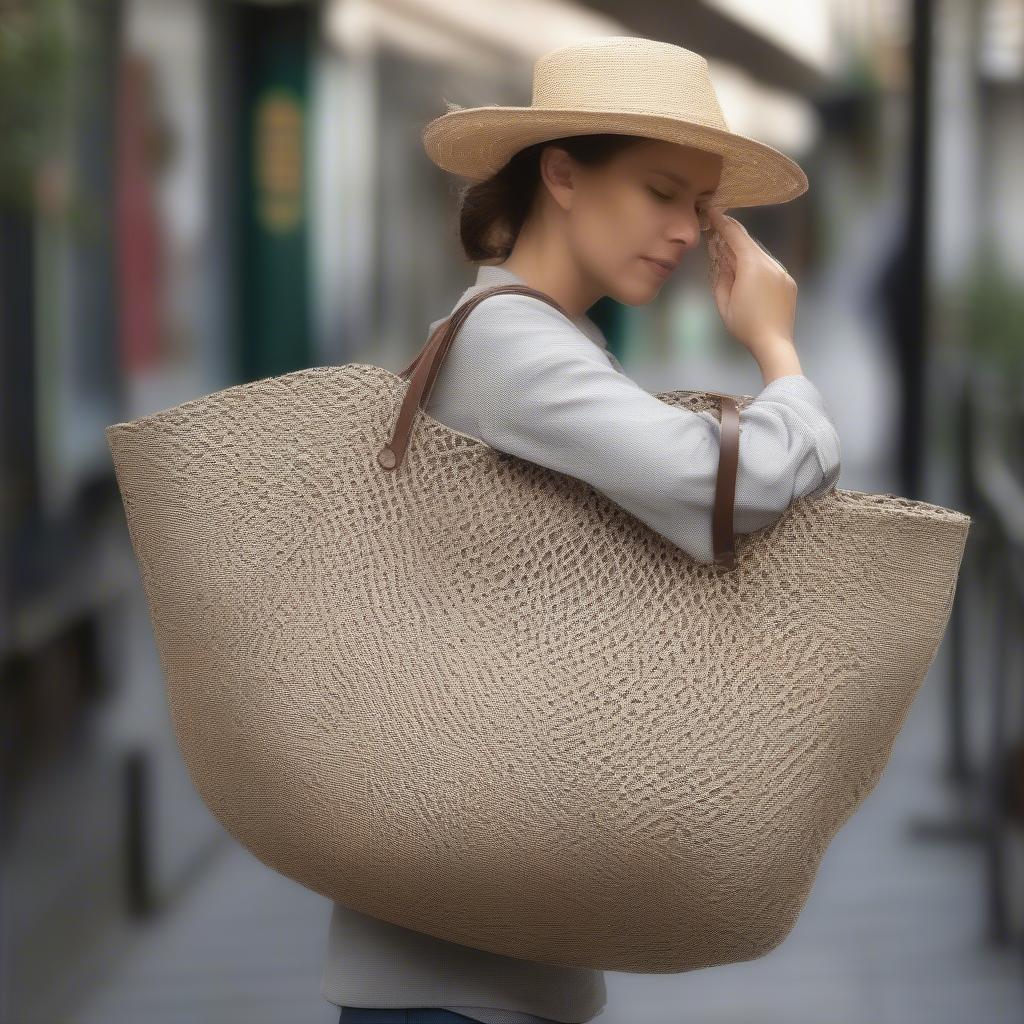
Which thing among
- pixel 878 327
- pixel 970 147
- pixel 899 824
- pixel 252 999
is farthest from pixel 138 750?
pixel 970 147

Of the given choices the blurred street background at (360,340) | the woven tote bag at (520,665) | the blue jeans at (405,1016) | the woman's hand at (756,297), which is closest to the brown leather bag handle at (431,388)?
the woven tote bag at (520,665)

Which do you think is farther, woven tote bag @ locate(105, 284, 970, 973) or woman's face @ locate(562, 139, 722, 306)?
woman's face @ locate(562, 139, 722, 306)

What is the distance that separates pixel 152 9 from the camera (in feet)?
20.7

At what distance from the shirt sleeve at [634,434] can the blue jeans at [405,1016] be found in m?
0.52

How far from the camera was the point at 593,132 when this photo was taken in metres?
1.51

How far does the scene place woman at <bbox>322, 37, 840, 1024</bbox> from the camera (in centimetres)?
138

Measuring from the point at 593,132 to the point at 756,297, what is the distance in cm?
21

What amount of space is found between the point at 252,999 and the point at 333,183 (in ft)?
Answer: 11.1

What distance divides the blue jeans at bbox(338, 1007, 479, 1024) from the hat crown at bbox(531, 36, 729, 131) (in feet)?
2.73

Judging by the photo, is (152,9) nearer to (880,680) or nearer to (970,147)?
(970,147)

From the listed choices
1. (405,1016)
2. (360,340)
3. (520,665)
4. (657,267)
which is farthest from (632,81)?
(360,340)

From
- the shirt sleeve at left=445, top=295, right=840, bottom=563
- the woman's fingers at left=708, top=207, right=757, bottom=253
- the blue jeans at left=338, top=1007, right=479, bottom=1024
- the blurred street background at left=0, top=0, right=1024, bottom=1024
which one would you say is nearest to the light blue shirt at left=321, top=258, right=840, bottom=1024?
the shirt sleeve at left=445, top=295, right=840, bottom=563

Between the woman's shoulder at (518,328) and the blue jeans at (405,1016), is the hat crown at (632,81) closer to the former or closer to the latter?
the woman's shoulder at (518,328)

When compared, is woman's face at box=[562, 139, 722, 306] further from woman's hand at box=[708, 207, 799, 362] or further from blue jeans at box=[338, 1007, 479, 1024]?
blue jeans at box=[338, 1007, 479, 1024]
